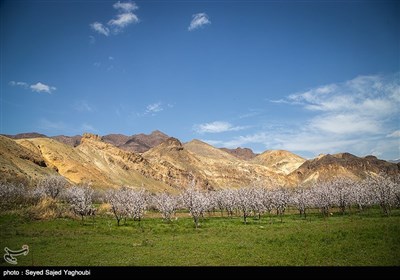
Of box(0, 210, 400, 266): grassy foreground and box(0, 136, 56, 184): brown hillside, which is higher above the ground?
box(0, 136, 56, 184): brown hillside

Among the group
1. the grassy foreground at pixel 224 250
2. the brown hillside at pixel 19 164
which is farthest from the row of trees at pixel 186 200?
the grassy foreground at pixel 224 250

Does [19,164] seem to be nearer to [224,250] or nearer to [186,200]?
[186,200]

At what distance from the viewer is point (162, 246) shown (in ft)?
115

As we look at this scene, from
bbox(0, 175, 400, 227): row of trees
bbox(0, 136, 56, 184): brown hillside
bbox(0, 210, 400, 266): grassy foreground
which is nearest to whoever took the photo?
bbox(0, 210, 400, 266): grassy foreground

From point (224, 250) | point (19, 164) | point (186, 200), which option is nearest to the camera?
point (224, 250)

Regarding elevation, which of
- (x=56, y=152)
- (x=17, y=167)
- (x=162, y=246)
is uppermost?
(x=56, y=152)

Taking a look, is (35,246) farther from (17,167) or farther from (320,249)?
(17,167)

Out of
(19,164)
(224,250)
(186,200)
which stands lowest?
(224,250)

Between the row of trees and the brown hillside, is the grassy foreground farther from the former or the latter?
the brown hillside

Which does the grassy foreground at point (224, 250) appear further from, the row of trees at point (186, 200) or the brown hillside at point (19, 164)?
the brown hillside at point (19, 164)

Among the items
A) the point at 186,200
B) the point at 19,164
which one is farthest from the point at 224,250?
the point at 19,164

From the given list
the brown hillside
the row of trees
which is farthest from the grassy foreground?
the brown hillside
